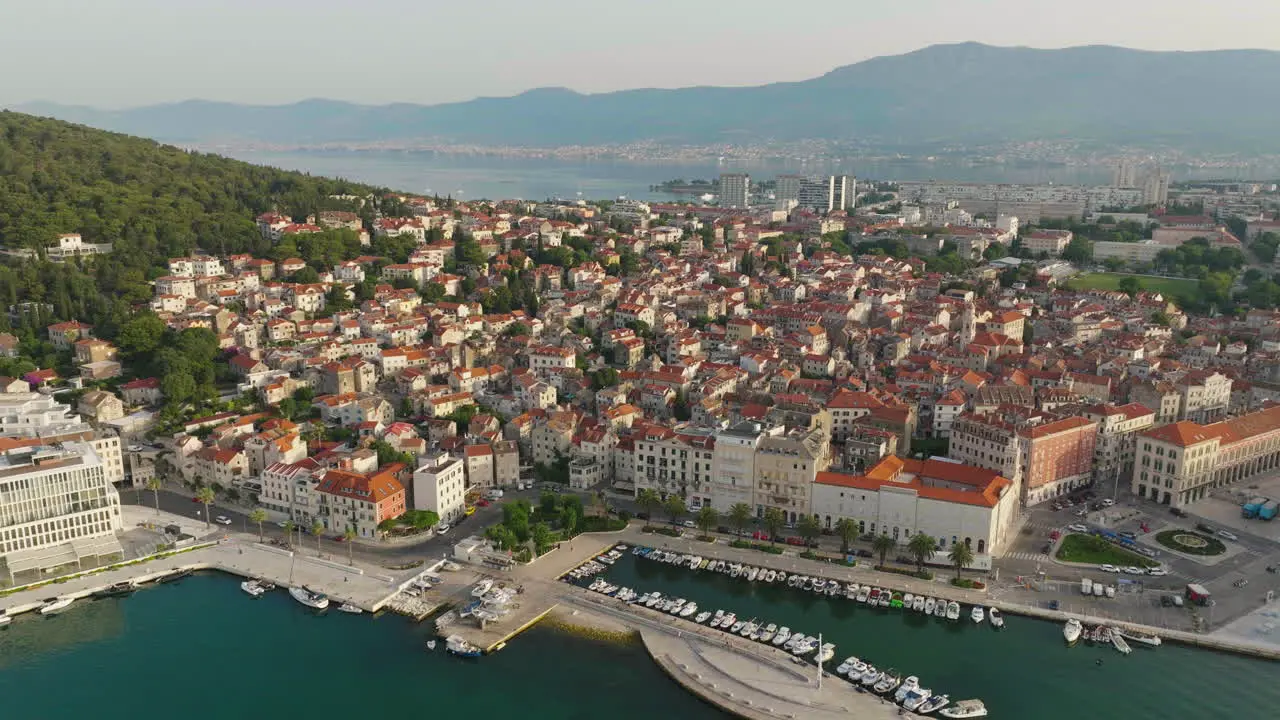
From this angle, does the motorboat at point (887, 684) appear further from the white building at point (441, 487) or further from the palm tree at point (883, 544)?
the white building at point (441, 487)

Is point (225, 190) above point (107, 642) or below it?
above

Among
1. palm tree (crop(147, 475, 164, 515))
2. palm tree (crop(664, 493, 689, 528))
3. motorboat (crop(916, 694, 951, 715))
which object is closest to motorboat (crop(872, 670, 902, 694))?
motorboat (crop(916, 694, 951, 715))

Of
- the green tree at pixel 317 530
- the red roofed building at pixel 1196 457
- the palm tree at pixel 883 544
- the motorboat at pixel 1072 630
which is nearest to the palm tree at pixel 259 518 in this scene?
the green tree at pixel 317 530

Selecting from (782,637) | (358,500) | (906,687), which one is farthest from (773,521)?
(358,500)

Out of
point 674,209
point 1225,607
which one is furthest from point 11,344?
point 674,209

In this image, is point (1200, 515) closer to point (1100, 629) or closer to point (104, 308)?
point (1100, 629)

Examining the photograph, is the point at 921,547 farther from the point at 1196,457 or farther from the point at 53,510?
the point at 53,510
